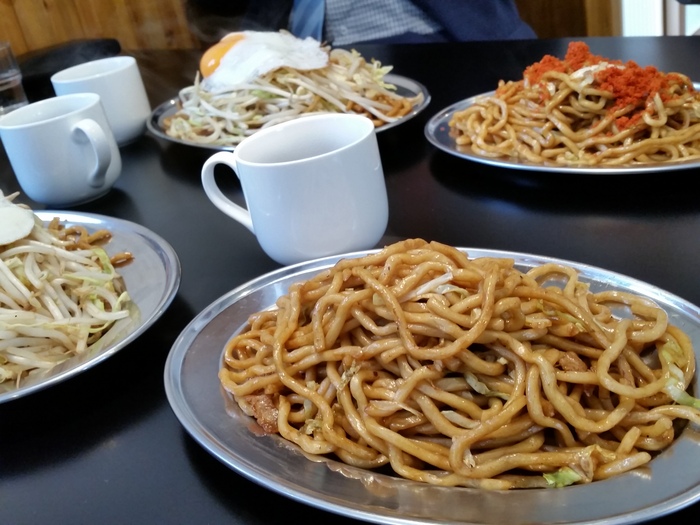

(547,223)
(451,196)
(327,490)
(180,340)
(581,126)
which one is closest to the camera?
(327,490)

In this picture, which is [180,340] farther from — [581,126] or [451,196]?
[581,126]

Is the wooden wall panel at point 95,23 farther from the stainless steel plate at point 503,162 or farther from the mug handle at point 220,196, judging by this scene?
the mug handle at point 220,196

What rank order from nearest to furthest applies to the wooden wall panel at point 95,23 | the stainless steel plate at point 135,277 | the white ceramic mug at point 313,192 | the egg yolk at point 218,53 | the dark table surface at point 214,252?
the dark table surface at point 214,252 < the stainless steel plate at point 135,277 < the white ceramic mug at point 313,192 < the egg yolk at point 218,53 < the wooden wall panel at point 95,23

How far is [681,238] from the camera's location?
967 mm

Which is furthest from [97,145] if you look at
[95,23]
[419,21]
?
[95,23]

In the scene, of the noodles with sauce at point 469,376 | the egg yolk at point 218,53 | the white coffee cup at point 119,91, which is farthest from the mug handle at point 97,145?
the noodles with sauce at point 469,376

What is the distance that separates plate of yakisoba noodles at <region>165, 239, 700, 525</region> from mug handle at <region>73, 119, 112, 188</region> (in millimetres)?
→ 719

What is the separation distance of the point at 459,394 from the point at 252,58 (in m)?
1.32

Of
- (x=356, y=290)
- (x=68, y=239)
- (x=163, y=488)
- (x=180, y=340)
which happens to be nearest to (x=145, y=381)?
(x=180, y=340)

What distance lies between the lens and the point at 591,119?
A: 1351mm

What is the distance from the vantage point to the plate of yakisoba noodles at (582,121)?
1.23m

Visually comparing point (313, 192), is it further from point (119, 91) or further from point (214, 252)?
point (119, 91)

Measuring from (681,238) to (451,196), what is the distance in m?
0.40

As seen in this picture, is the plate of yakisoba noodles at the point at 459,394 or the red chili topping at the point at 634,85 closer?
the plate of yakisoba noodles at the point at 459,394
